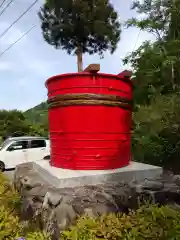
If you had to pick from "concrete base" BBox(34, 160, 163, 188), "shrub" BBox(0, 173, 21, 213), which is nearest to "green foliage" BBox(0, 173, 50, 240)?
"shrub" BBox(0, 173, 21, 213)

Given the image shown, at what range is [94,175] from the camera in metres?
3.75

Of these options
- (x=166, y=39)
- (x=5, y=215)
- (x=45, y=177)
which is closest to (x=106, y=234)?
(x=5, y=215)

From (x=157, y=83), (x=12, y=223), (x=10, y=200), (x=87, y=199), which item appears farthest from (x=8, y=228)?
(x=157, y=83)

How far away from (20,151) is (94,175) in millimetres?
10314

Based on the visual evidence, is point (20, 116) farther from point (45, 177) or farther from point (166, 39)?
point (45, 177)

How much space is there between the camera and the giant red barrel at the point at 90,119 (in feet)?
13.2

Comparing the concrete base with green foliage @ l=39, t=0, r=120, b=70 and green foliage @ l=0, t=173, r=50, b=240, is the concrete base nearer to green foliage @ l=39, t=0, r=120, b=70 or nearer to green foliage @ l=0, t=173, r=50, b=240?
green foliage @ l=0, t=173, r=50, b=240

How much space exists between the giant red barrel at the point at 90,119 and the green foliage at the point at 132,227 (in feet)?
4.56

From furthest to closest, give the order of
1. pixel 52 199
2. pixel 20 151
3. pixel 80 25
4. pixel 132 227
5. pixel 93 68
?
pixel 80 25, pixel 20 151, pixel 93 68, pixel 52 199, pixel 132 227

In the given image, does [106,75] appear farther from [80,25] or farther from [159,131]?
[80,25]

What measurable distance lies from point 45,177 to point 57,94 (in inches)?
47.3

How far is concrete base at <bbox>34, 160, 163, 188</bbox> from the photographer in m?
3.61

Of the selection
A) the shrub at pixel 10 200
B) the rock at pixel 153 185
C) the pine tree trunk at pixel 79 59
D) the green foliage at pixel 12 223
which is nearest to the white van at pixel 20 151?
the pine tree trunk at pixel 79 59

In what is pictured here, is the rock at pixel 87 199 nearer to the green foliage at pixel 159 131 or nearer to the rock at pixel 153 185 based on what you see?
the rock at pixel 153 185
